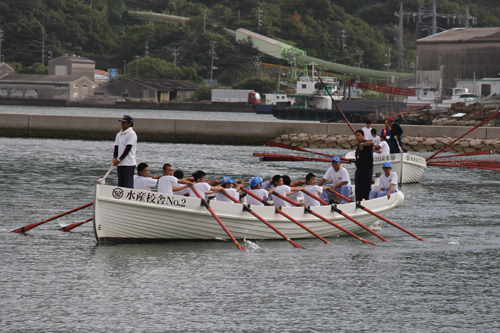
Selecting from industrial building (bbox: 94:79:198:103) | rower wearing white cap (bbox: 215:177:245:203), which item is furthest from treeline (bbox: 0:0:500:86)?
rower wearing white cap (bbox: 215:177:245:203)

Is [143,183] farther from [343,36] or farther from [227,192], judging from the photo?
[343,36]

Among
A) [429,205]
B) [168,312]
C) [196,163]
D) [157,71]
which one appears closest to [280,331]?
[168,312]

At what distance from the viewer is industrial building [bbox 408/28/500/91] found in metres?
72.1

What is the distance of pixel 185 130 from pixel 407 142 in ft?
44.4

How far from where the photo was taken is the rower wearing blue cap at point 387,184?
16.4m

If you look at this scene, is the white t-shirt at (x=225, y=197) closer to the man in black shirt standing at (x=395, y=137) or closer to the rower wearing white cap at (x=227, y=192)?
the rower wearing white cap at (x=227, y=192)

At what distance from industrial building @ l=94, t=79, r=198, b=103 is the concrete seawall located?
62321 mm

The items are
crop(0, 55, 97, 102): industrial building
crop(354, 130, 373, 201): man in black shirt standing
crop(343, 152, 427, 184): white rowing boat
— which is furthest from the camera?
crop(0, 55, 97, 102): industrial building

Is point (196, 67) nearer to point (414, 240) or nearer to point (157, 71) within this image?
point (157, 71)

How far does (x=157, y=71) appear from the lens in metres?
114

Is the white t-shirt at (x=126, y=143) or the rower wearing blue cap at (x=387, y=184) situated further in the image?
the rower wearing blue cap at (x=387, y=184)

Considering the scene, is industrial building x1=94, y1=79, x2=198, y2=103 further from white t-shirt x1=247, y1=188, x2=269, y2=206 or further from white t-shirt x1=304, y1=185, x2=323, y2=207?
white t-shirt x1=247, y1=188, x2=269, y2=206

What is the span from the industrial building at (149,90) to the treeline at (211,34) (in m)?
6.79

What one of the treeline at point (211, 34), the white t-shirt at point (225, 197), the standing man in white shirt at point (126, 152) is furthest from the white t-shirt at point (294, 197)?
the treeline at point (211, 34)
